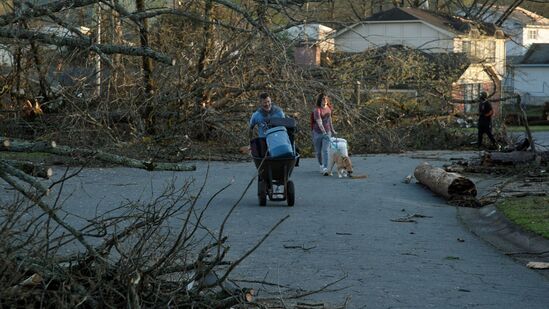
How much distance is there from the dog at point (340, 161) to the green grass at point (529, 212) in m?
5.04

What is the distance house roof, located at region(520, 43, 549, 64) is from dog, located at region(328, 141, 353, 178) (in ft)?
211

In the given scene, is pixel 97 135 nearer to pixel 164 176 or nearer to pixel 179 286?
pixel 164 176

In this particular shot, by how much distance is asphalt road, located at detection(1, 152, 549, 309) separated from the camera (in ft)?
30.0

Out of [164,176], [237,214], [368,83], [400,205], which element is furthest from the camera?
[368,83]

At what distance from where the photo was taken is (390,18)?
59000 millimetres

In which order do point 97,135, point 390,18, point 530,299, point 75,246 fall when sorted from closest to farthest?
point 530,299
point 75,246
point 97,135
point 390,18

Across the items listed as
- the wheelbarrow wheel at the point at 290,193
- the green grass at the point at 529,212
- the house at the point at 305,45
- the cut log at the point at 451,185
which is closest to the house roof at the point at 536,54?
the house at the point at 305,45

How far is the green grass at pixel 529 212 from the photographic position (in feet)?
42.8

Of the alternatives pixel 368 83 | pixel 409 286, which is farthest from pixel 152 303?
pixel 368 83


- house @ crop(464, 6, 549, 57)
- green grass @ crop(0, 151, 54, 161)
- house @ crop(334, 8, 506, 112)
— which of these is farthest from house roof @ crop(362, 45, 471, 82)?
house @ crop(464, 6, 549, 57)

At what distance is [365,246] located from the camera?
11969 millimetres

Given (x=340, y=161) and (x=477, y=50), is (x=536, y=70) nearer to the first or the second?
(x=477, y=50)

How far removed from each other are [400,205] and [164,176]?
636 cm

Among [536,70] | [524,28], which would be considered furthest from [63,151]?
[524,28]
